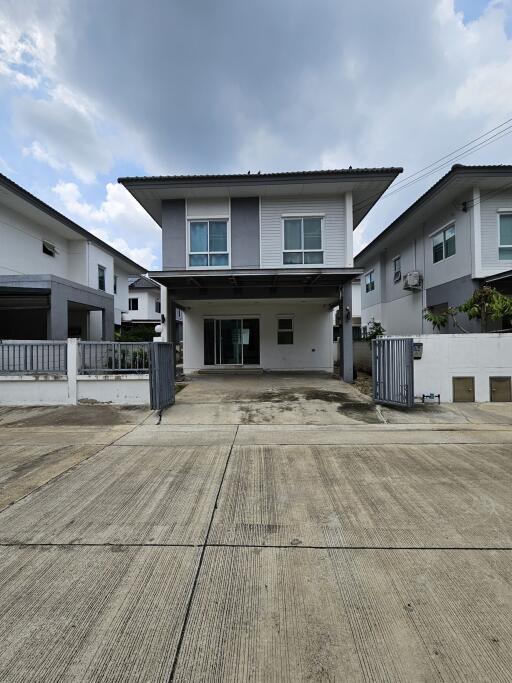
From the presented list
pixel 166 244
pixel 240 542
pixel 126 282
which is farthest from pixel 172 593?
pixel 126 282

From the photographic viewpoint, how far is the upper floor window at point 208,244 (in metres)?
12.7

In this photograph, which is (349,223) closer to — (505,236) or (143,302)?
(505,236)

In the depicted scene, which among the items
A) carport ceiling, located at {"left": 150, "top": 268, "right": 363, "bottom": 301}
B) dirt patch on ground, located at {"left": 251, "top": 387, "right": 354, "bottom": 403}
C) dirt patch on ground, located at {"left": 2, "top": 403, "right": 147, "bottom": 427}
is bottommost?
dirt patch on ground, located at {"left": 2, "top": 403, "right": 147, "bottom": 427}

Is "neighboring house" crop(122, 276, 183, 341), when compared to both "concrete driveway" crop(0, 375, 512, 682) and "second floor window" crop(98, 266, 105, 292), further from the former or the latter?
"concrete driveway" crop(0, 375, 512, 682)

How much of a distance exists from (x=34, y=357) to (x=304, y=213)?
378 inches

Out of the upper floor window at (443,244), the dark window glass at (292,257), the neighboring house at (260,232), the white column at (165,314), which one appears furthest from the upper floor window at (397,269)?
the white column at (165,314)

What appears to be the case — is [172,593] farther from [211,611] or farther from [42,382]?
[42,382]

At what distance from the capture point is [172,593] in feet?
7.55

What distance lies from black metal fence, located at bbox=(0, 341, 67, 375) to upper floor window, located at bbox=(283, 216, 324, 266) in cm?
777

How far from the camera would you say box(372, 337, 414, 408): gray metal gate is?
8.23 meters

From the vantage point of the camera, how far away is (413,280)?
15.4m

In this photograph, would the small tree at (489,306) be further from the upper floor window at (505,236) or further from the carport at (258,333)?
the carport at (258,333)

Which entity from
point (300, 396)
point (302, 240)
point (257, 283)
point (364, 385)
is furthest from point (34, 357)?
point (364, 385)

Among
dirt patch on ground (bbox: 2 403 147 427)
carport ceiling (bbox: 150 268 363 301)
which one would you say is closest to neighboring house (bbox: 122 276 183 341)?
carport ceiling (bbox: 150 268 363 301)
